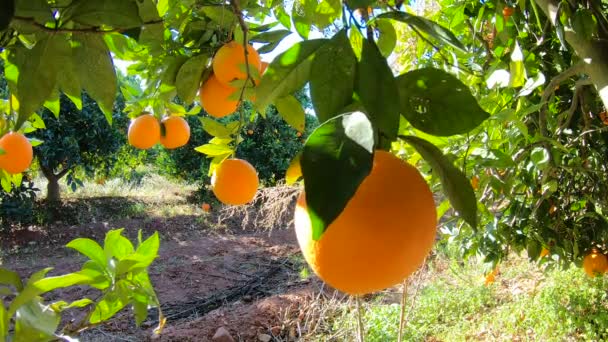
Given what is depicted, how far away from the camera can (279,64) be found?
0.40 metres

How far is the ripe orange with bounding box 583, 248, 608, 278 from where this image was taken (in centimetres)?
179

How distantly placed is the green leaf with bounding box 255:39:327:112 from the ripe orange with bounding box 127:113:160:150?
81 centimetres

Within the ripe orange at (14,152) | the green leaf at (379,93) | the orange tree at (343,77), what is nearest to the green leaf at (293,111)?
the orange tree at (343,77)

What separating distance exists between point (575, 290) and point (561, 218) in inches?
65.0

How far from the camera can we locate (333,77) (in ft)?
1.18

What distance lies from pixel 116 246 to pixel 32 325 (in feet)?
1.03

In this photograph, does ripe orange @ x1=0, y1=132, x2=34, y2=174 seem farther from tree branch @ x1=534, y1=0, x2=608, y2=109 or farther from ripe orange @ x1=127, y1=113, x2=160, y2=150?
tree branch @ x1=534, y1=0, x2=608, y2=109

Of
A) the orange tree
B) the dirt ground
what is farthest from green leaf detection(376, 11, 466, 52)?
the dirt ground

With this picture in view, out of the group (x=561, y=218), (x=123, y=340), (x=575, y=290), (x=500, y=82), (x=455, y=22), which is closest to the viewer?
(x=500, y=82)

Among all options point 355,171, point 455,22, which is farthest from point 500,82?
point 355,171

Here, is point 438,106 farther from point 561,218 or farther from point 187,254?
point 187,254

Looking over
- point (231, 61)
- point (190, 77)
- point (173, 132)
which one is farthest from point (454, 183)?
point (173, 132)

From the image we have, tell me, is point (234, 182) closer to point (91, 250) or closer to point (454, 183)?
point (91, 250)

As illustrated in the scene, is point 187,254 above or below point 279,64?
below
